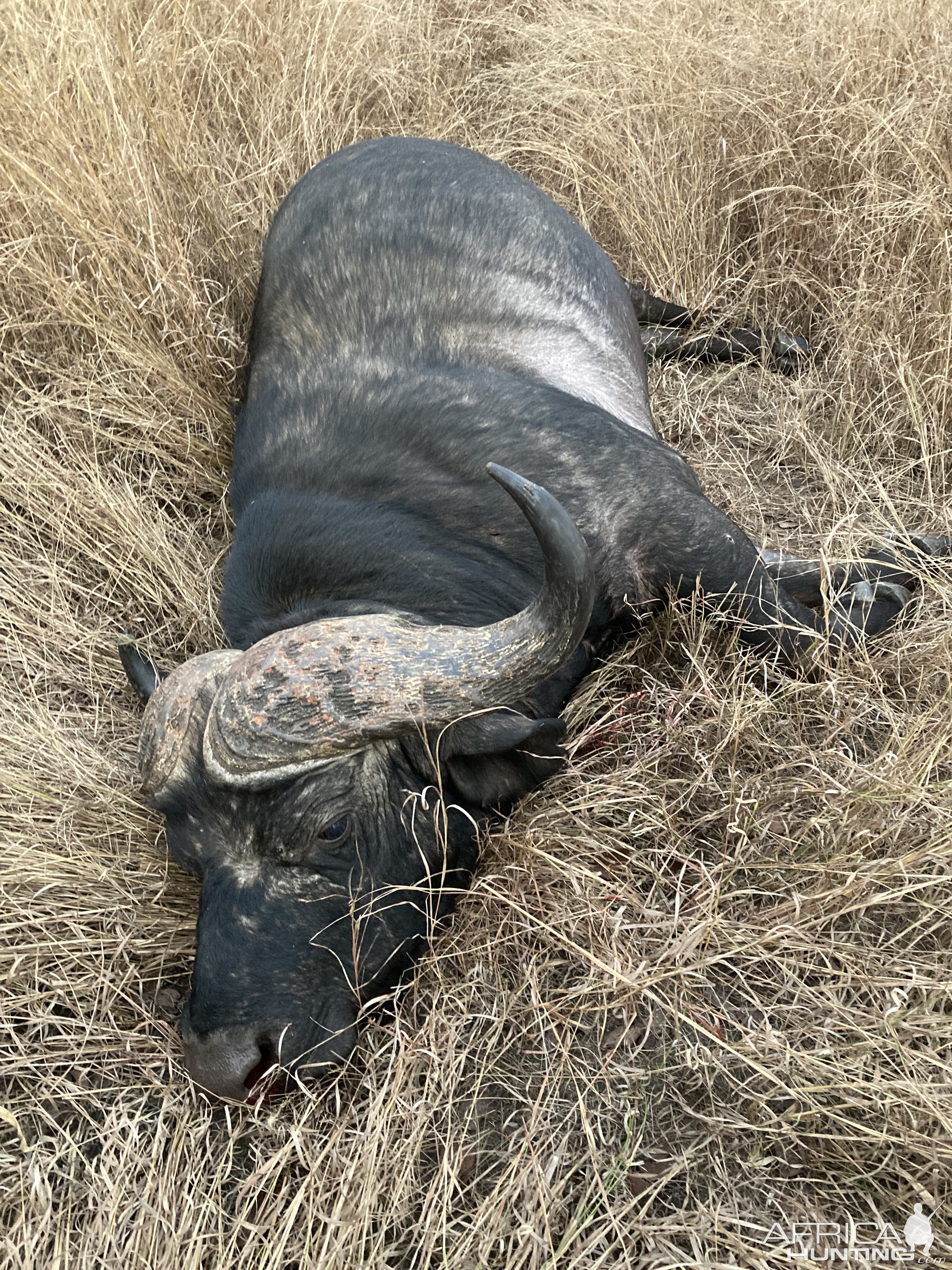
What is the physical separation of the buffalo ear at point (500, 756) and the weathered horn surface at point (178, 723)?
0.62 m

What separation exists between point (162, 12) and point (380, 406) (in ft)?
10.6

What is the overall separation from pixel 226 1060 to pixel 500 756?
994 millimetres

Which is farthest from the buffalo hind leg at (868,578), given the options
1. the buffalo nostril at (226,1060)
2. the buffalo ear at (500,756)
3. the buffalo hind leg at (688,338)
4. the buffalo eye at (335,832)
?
the buffalo nostril at (226,1060)

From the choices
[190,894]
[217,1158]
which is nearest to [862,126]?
[190,894]

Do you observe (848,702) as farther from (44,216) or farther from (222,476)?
(44,216)

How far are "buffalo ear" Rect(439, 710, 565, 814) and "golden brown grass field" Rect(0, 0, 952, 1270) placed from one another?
112 mm

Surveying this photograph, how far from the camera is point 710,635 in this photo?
3264mm

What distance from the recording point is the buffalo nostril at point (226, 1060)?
7.64ft

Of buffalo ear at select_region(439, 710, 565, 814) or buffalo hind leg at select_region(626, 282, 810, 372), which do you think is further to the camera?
buffalo hind leg at select_region(626, 282, 810, 372)

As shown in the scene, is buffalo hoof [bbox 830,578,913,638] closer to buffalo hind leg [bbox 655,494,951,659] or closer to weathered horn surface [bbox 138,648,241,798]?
buffalo hind leg [bbox 655,494,951,659]

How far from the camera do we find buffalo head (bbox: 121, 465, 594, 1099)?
7.66 feet

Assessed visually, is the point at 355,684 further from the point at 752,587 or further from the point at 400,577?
the point at 752,587

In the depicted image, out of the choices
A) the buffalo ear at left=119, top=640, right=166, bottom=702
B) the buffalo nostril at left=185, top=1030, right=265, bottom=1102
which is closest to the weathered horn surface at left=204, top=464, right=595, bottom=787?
the buffalo nostril at left=185, top=1030, right=265, bottom=1102

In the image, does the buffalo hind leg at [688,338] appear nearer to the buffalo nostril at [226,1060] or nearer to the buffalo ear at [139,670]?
the buffalo ear at [139,670]
